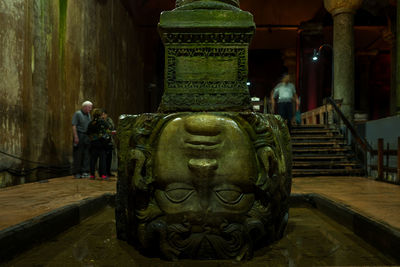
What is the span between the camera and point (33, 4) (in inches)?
261

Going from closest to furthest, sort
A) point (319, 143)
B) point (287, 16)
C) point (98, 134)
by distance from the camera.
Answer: point (98, 134) < point (319, 143) < point (287, 16)

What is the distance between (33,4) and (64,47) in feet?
4.94

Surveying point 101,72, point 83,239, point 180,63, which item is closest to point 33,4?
point 101,72

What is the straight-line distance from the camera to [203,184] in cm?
248

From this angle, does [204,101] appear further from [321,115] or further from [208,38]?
[321,115]

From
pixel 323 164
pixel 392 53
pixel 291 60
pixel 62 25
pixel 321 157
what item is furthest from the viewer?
pixel 291 60

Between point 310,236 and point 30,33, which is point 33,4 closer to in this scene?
point 30,33

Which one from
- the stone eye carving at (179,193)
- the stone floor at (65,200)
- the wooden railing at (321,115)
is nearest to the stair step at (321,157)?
the wooden railing at (321,115)

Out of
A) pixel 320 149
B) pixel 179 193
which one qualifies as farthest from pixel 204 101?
pixel 320 149

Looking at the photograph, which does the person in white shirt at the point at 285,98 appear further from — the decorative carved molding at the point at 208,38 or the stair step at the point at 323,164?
the decorative carved molding at the point at 208,38

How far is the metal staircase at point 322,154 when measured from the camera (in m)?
8.62

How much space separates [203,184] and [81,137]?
548 cm

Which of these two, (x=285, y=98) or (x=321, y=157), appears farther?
(x=321, y=157)

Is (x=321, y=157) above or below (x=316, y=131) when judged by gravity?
below
